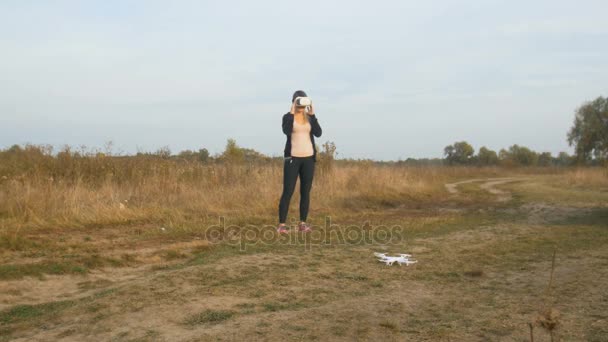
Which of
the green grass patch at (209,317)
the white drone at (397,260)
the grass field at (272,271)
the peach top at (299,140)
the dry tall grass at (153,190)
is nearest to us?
→ the grass field at (272,271)

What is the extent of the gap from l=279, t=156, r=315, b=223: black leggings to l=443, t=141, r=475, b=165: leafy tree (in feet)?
221

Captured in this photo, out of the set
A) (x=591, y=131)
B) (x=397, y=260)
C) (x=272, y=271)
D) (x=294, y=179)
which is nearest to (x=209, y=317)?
(x=272, y=271)

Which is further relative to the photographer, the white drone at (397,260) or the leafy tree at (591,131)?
the leafy tree at (591,131)

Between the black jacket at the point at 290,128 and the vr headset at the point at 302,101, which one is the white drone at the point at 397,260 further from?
the vr headset at the point at 302,101

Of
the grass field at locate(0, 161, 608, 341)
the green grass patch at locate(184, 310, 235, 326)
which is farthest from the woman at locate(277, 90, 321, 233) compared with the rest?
the green grass patch at locate(184, 310, 235, 326)

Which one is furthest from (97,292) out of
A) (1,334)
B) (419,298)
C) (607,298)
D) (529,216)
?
(529,216)

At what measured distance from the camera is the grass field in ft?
9.15

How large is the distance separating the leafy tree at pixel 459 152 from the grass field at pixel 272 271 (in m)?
64.2

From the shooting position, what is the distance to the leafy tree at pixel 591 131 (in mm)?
41844

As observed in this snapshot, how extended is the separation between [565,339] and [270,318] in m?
1.63

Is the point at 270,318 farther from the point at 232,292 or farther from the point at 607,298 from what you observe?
the point at 607,298

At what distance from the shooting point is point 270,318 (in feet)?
9.64

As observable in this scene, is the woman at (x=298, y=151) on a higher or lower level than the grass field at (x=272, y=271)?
higher

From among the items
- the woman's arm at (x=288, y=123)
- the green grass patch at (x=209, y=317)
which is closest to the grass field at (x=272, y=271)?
the green grass patch at (x=209, y=317)
